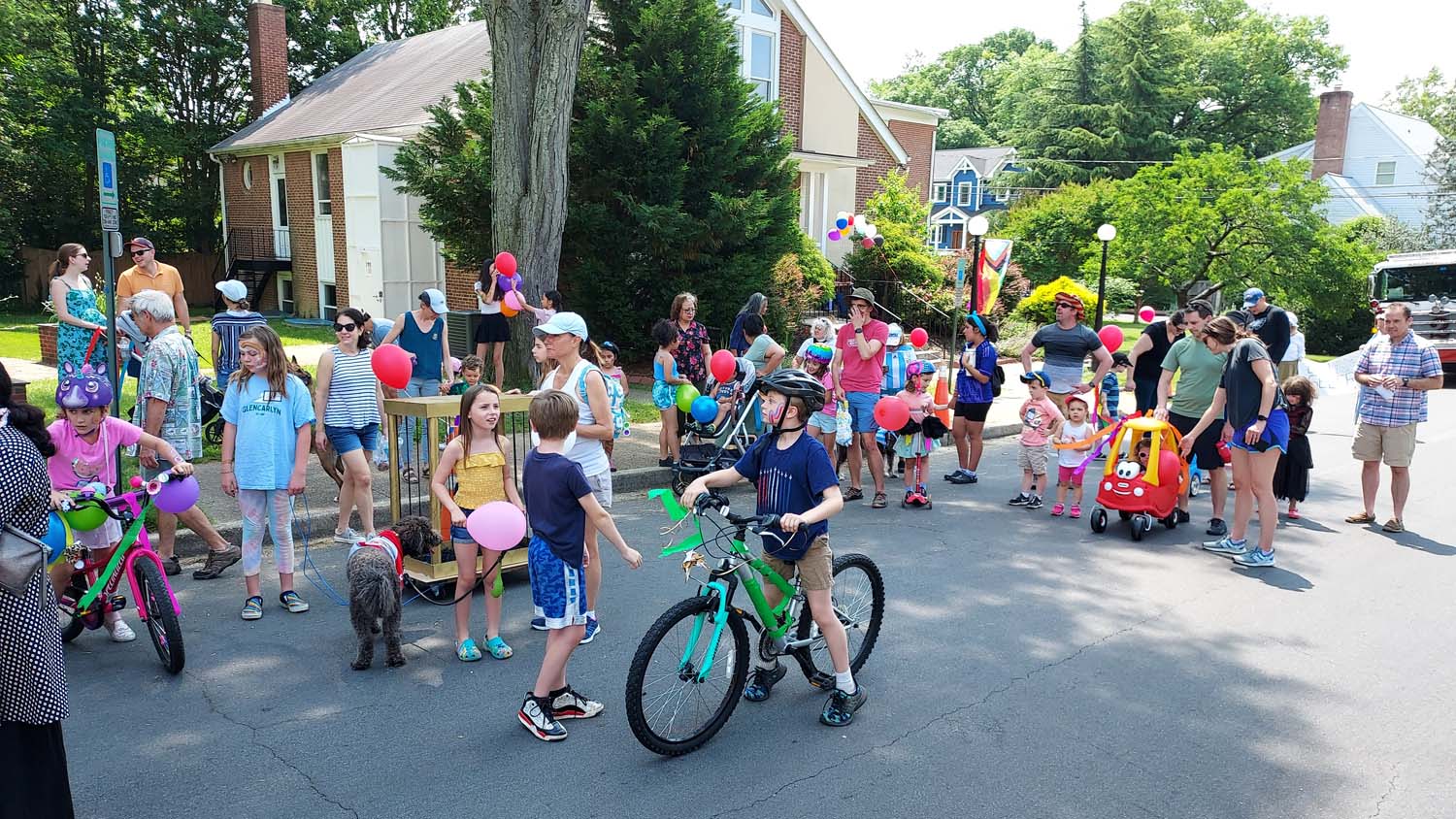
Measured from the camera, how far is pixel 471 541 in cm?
528

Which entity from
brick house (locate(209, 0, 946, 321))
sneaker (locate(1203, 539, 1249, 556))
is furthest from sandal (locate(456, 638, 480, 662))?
brick house (locate(209, 0, 946, 321))

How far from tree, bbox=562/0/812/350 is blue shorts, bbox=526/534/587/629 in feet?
34.7

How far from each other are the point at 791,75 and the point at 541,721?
887 inches

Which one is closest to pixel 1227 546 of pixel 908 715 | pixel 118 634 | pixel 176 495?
pixel 908 715

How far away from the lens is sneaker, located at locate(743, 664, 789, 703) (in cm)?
488

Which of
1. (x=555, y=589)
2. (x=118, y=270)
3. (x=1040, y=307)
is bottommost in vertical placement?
(x=555, y=589)

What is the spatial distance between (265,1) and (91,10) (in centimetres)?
543

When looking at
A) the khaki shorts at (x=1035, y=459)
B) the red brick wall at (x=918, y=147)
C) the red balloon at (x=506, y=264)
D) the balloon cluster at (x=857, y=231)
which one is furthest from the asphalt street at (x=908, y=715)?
the red brick wall at (x=918, y=147)

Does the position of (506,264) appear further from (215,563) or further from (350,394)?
(215,563)

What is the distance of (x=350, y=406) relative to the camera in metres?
6.84

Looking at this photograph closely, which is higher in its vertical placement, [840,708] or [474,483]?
[474,483]

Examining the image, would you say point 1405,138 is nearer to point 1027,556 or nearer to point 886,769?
point 1027,556

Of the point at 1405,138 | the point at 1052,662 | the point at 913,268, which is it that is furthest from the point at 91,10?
the point at 1405,138

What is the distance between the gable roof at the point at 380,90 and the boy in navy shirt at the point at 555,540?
60.2ft
